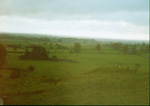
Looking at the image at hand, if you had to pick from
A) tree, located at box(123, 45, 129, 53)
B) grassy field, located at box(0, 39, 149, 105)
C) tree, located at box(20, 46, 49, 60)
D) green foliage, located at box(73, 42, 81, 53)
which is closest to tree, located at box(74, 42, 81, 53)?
green foliage, located at box(73, 42, 81, 53)

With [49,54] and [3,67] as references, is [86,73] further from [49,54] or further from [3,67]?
[3,67]

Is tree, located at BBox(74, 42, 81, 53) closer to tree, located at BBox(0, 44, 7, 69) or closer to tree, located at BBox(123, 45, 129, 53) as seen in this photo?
tree, located at BBox(123, 45, 129, 53)

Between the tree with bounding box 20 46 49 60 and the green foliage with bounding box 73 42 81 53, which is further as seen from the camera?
the green foliage with bounding box 73 42 81 53

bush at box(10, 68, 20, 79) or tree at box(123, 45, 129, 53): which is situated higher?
tree at box(123, 45, 129, 53)

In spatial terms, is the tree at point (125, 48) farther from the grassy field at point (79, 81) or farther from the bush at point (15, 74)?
the bush at point (15, 74)

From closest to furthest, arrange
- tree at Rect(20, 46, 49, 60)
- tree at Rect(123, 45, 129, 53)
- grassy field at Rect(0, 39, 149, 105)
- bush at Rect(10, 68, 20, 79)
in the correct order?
grassy field at Rect(0, 39, 149, 105), bush at Rect(10, 68, 20, 79), tree at Rect(20, 46, 49, 60), tree at Rect(123, 45, 129, 53)

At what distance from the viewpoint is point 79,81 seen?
17.7ft

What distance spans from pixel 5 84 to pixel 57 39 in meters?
3.03

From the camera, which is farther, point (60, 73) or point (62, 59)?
point (62, 59)

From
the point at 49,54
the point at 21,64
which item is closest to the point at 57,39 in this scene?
the point at 49,54

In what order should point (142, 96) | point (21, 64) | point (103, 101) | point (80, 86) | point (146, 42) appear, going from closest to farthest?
point (103, 101) → point (142, 96) → point (80, 86) → point (21, 64) → point (146, 42)

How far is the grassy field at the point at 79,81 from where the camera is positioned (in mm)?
4449

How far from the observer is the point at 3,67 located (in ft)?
17.1

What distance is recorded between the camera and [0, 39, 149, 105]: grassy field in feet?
14.6
